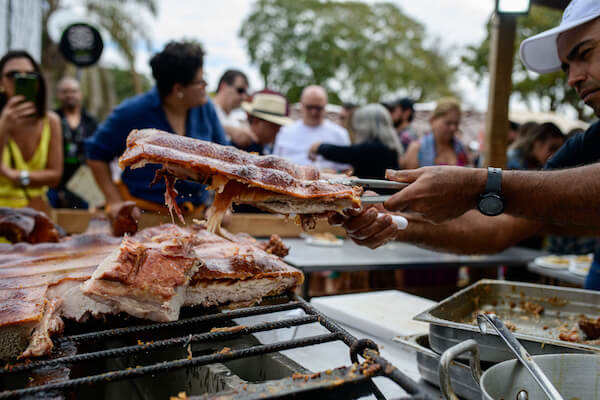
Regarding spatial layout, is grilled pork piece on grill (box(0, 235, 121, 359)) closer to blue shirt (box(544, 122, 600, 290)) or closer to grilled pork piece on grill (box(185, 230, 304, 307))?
grilled pork piece on grill (box(185, 230, 304, 307))

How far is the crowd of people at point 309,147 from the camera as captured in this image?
1889 mm

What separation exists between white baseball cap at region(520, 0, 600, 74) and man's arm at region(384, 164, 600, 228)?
0.74 metres

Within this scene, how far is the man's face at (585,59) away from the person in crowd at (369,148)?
2.71 meters

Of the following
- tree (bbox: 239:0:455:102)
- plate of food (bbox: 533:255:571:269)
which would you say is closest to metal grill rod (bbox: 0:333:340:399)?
plate of food (bbox: 533:255:571:269)

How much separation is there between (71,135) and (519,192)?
5.93m

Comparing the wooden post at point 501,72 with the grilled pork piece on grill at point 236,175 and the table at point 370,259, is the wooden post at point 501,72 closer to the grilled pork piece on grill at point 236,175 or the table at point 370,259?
the table at point 370,259

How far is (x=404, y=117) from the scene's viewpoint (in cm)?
795

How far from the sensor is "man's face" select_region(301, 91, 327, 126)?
642cm

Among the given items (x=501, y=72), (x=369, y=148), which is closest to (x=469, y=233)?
(x=369, y=148)

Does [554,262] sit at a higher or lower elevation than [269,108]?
lower

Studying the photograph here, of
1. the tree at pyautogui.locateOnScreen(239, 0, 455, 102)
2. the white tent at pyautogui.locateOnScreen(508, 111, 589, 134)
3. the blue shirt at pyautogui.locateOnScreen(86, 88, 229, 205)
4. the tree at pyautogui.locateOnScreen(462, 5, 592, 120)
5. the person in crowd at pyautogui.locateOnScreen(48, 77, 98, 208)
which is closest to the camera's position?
the blue shirt at pyautogui.locateOnScreen(86, 88, 229, 205)

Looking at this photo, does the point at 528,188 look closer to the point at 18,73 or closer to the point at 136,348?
the point at 136,348

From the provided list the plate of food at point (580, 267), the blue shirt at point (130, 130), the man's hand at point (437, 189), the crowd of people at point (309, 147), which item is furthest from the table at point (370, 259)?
the man's hand at point (437, 189)

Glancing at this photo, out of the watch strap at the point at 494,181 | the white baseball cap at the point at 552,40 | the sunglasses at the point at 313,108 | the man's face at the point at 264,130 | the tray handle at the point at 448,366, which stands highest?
the sunglasses at the point at 313,108
